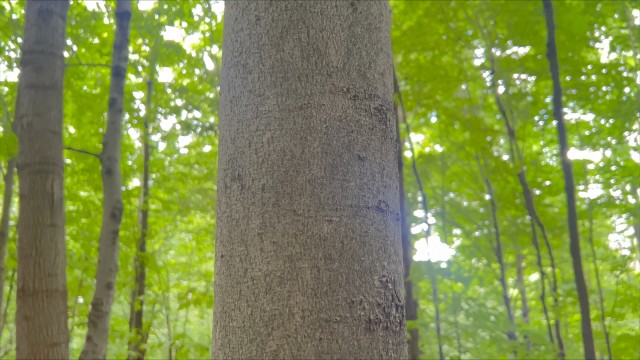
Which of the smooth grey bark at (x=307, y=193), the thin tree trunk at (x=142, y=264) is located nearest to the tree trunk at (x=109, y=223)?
the thin tree trunk at (x=142, y=264)

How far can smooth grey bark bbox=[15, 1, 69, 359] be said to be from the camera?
3.22 metres

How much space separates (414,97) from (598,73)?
5.83 ft

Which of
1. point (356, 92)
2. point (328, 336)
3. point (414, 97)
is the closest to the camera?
point (328, 336)

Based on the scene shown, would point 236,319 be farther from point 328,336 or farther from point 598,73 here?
point 598,73

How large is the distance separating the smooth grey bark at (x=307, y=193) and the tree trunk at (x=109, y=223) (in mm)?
3971

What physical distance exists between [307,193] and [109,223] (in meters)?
4.20

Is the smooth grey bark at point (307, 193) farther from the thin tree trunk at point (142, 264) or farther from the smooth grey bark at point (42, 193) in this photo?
the thin tree trunk at point (142, 264)

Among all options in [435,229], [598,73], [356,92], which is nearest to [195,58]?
[598,73]

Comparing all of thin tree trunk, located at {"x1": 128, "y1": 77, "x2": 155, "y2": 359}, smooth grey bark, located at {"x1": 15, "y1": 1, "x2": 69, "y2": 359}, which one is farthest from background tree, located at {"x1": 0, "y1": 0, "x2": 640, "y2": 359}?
smooth grey bark, located at {"x1": 15, "y1": 1, "x2": 69, "y2": 359}

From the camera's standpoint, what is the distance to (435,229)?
441 inches

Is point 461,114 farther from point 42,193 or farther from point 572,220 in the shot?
point 42,193

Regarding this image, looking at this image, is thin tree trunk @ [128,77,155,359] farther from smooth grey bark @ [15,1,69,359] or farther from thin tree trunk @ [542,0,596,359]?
thin tree trunk @ [542,0,596,359]

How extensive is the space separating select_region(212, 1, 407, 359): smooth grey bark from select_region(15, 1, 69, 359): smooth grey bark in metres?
2.84

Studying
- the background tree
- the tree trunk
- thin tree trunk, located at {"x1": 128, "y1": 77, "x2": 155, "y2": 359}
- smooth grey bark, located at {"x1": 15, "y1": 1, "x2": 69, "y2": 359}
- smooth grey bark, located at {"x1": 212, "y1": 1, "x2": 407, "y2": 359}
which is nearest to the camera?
smooth grey bark, located at {"x1": 212, "y1": 1, "x2": 407, "y2": 359}
